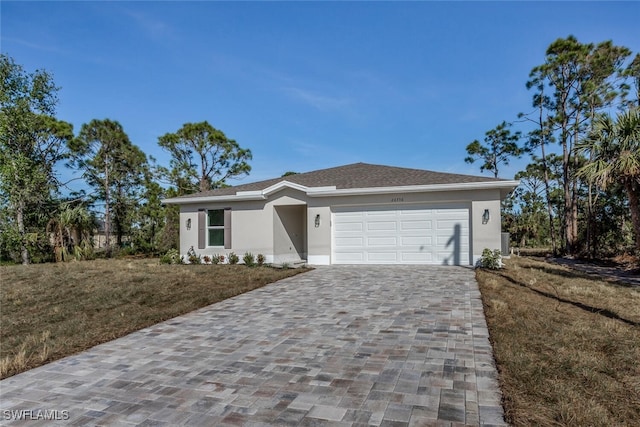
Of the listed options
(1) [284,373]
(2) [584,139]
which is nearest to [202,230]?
(1) [284,373]

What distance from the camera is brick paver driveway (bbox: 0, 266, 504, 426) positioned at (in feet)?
9.52

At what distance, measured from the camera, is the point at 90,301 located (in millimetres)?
7594

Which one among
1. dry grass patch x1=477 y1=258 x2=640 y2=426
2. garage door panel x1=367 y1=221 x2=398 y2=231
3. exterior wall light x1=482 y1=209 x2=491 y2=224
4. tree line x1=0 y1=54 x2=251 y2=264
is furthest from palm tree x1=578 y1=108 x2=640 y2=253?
tree line x1=0 y1=54 x2=251 y2=264

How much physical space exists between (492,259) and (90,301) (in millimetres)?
11012

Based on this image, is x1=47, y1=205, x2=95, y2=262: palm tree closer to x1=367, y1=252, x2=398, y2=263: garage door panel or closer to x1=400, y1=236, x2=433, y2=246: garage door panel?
x1=367, y1=252, x2=398, y2=263: garage door panel

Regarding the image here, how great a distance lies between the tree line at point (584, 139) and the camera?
429 inches

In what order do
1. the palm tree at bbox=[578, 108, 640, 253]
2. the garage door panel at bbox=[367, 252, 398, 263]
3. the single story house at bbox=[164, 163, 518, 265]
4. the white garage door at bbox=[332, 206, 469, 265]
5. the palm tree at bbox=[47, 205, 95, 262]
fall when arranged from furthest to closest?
the palm tree at bbox=[47, 205, 95, 262], the garage door panel at bbox=[367, 252, 398, 263], the white garage door at bbox=[332, 206, 469, 265], the single story house at bbox=[164, 163, 518, 265], the palm tree at bbox=[578, 108, 640, 253]

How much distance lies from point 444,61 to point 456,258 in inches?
300

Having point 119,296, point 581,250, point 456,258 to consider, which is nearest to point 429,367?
point 119,296

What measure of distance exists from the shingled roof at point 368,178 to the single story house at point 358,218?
0.04 m

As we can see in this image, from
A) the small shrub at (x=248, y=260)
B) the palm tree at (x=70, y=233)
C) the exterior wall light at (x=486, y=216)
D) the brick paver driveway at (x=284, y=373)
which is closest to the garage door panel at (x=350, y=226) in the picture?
the small shrub at (x=248, y=260)

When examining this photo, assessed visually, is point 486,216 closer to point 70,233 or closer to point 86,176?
point 70,233

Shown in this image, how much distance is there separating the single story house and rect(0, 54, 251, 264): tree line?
6181mm

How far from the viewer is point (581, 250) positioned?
17234 millimetres
